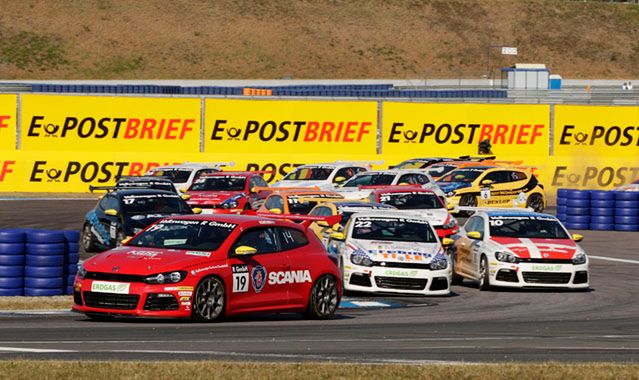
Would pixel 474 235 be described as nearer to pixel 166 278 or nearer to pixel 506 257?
pixel 506 257

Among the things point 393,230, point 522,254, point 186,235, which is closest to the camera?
point 186,235

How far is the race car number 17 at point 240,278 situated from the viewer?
55.0 feet

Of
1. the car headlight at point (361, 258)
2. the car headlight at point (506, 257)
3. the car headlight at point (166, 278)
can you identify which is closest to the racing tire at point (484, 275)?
the car headlight at point (506, 257)

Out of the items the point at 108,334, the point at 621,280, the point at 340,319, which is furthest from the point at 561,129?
the point at 108,334

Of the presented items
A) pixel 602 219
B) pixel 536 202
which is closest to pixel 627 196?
pixel 602 219

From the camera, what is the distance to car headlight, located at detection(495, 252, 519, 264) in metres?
22.8

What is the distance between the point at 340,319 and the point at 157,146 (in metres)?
29.5

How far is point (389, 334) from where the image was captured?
1595 cm

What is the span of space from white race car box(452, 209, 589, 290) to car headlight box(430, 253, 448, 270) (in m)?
1.54

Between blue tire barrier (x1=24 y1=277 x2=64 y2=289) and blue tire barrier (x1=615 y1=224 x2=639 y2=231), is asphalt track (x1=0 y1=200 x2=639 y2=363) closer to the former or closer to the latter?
blue tire barrier (x1=24 y1=277 x2=64 y2=289)

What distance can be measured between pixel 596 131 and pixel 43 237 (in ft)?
104

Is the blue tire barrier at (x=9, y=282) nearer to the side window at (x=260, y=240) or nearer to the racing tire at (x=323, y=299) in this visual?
the side window at (x=260, y=240)

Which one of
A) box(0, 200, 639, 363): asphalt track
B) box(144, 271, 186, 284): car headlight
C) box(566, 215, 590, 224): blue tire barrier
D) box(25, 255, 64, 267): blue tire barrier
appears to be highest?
box(144, 271, 186, 284): car headlight

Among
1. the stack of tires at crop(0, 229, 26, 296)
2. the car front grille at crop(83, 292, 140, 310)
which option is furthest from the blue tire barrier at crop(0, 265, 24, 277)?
the car front grille at crop(83, 292, 140, 310)
